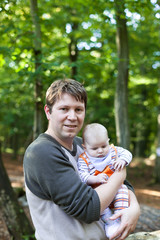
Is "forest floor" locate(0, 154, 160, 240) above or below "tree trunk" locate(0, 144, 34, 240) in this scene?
below

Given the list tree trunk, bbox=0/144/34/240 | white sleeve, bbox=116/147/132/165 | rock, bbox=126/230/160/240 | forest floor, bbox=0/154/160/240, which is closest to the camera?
white sleeve, bbox=116/147/132/165

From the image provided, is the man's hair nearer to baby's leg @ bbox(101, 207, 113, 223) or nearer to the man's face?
the man's face

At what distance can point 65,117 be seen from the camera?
195cm

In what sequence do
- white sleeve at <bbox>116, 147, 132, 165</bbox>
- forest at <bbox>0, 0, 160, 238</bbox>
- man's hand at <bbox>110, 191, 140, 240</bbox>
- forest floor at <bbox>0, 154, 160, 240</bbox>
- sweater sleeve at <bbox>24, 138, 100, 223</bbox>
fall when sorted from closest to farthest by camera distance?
sweater sleeve at <bbox>24, 138, 100, 223</bbox> < man's hand at <bbox>110, 191, 140, 240</bbox> < white sleeve at <bbox>116, 147, 132, 165</bbox> < forest at <bbox>0, 0, 160, 238</bbox> < forest floor at <bbox>0, 154, 160, 240</bbox>

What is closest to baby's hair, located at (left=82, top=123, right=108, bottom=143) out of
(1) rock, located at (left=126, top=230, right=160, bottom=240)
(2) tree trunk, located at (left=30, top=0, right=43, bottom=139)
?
(1) rock, located at (left=126, top=230, right=160, bottom=240)

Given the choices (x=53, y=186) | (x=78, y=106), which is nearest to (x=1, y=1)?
(x=78, y=106)

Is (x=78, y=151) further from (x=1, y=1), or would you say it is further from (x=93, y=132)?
(x=1, y=1)

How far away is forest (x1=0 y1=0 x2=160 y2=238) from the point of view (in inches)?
185

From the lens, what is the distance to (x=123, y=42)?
759 cm

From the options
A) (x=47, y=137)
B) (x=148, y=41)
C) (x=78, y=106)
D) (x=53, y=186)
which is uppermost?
(x=148, y=41)

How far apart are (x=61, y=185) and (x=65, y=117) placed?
53 cm

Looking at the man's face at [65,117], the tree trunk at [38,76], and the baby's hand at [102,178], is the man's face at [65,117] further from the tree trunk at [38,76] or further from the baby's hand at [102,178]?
the tree trunk at [38,76]

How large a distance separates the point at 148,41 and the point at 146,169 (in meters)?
8.11

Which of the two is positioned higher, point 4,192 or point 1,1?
point 1,1
